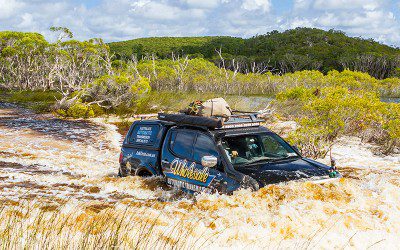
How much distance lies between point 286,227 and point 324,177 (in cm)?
138

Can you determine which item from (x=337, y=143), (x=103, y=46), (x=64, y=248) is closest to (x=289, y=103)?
(x=337, y=143)

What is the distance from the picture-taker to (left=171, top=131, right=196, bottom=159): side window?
25.2ft

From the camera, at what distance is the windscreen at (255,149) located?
732 cm

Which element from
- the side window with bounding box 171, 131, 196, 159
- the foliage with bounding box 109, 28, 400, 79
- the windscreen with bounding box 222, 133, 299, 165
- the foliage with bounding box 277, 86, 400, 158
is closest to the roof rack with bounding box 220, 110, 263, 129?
the windscreen with bounding box 222, 133, 299, 165

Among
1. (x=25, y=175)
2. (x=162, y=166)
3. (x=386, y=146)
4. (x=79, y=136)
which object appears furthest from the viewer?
(x=79, y=136)

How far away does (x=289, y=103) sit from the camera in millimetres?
24781

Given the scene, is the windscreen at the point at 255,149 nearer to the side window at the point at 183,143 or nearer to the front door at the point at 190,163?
the front door at the point at 190,163

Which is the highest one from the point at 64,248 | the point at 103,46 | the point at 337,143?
the point at 103,46

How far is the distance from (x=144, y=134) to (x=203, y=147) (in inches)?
81.7

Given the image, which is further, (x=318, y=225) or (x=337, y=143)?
(x=337, y=143)

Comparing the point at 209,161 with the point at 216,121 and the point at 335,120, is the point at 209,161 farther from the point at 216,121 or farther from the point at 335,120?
the point at 335,120

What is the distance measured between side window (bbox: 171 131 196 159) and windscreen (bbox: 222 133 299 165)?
667 millimetres

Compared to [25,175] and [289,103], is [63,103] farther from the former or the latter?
[25,175]

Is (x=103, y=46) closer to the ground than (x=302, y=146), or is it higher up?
higher up
